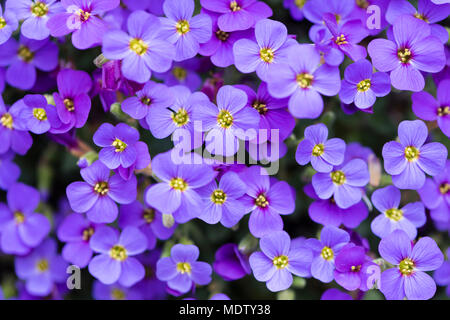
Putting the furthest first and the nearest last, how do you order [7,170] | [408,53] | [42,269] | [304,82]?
[42,269], [7,170], [408,53], [304,82]

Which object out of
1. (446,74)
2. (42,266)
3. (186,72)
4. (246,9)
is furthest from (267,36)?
(42,266)

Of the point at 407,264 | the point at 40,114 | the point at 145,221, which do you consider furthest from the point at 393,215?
the point at 40,114

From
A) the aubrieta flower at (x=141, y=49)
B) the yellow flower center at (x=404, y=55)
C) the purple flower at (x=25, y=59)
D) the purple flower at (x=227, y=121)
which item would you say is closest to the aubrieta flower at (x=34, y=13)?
the purple flower at (x=25, y=59)

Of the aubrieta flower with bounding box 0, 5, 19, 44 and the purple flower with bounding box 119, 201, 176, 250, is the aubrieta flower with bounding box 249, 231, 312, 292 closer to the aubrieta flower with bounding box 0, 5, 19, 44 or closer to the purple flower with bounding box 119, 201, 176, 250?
the purple flower with bounding box 119, 201, 176, 250

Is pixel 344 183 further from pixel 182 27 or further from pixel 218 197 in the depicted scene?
pixel 182 27

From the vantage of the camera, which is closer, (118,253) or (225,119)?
(225,119)

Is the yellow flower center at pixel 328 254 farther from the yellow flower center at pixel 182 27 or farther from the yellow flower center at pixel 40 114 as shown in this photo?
the yellow flower center at pixel 40 114

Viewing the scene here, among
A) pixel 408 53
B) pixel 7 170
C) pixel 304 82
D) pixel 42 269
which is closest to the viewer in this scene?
pixel 304 82
